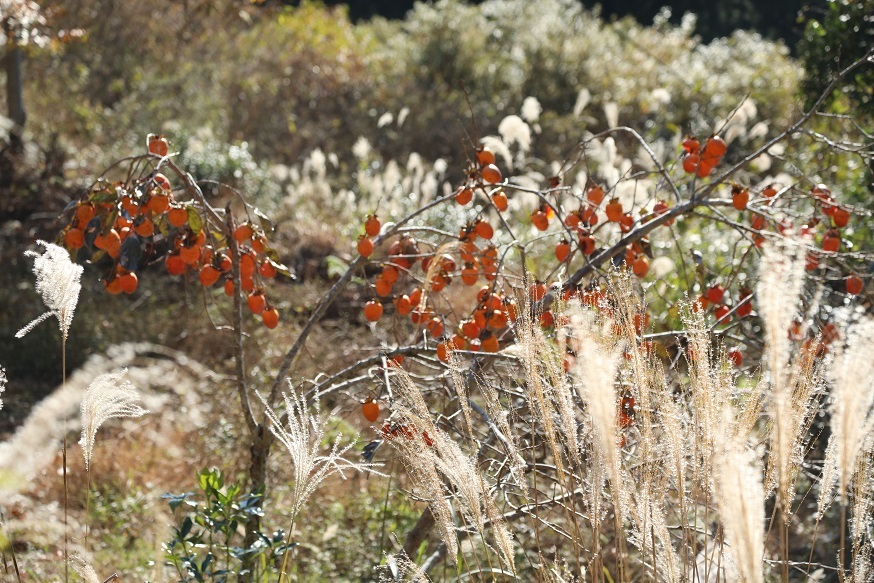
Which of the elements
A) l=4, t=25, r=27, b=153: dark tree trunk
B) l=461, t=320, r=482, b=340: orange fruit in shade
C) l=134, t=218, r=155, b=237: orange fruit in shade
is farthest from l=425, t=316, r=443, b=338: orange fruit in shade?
l=4, t=25, r=27, b=153: dark tree trunk

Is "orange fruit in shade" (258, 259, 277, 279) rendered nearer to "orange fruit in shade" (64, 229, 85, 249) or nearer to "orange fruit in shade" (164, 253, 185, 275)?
"orange fruit in shade" (164, 253, 185, 275)

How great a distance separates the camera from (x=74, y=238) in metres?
2.23

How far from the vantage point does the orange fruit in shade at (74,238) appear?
223 centimetres

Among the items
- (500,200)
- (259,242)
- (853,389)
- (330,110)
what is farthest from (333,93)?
(853,389)

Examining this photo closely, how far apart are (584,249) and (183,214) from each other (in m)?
1.06

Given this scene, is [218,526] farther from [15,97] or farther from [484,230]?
[15,97]

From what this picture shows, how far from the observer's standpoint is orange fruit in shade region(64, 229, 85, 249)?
2227 mm

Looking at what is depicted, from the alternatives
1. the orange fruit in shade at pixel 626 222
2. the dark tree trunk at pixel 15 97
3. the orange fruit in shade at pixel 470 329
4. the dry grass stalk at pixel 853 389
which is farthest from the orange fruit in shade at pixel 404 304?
the dark tree trunk at pixel 15 97

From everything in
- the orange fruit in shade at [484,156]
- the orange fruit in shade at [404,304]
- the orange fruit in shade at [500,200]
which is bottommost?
the orange fruit in shade at [404,304]

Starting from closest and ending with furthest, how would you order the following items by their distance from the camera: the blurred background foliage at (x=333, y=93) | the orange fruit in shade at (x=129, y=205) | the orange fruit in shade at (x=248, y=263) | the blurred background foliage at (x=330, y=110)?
the orange fruit in shade at (x=129, y=205) < the orange fruit in shade at (x=248, y=263) < the blurred background foliage at (x=330, y=110) < the blurred background foliage at (x=333, y=93)

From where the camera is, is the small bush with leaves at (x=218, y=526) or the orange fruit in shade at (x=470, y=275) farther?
the orange fruit in shade at (x=470, y=275)

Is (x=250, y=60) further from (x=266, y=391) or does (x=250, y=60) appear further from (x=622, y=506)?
(x=622, y=506)

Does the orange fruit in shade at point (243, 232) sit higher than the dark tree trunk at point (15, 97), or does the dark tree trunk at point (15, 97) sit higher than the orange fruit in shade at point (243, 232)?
the dark tree trunk at point (15, 97)

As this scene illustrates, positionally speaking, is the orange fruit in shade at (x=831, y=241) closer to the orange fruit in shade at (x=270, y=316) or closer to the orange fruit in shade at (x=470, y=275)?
the orange fruit in shade at (x=470, y=275)
